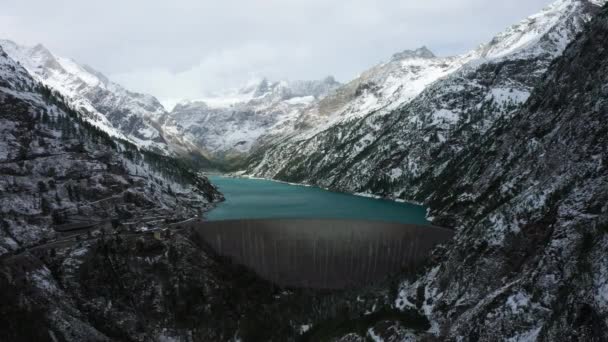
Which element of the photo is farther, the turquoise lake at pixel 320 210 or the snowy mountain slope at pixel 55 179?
the turquoise lake at pixel 320 210

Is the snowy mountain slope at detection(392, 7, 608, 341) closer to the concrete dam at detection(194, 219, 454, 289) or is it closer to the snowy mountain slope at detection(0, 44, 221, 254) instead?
the concrete dam at detection(194, 219, 454, 289)

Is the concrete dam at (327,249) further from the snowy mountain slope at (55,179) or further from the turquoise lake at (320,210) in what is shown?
the snowy mountain slope at (55,179)

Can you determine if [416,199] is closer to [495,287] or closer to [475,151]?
[475,151]

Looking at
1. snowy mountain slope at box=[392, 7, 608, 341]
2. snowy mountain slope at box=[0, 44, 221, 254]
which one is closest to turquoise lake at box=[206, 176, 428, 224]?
snowy mountain slope at box=[0, 44, 221, 254]

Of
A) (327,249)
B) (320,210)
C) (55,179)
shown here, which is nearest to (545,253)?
(327,249)

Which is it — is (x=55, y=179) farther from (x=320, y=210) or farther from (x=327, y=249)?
(x=320, y=210)

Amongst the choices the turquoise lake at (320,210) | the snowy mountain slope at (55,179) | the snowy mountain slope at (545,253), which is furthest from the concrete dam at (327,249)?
the snowy mountain slope at (55,179)

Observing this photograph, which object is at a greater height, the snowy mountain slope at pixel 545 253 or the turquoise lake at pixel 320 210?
the snowy mountain slope at pixel 545 253
